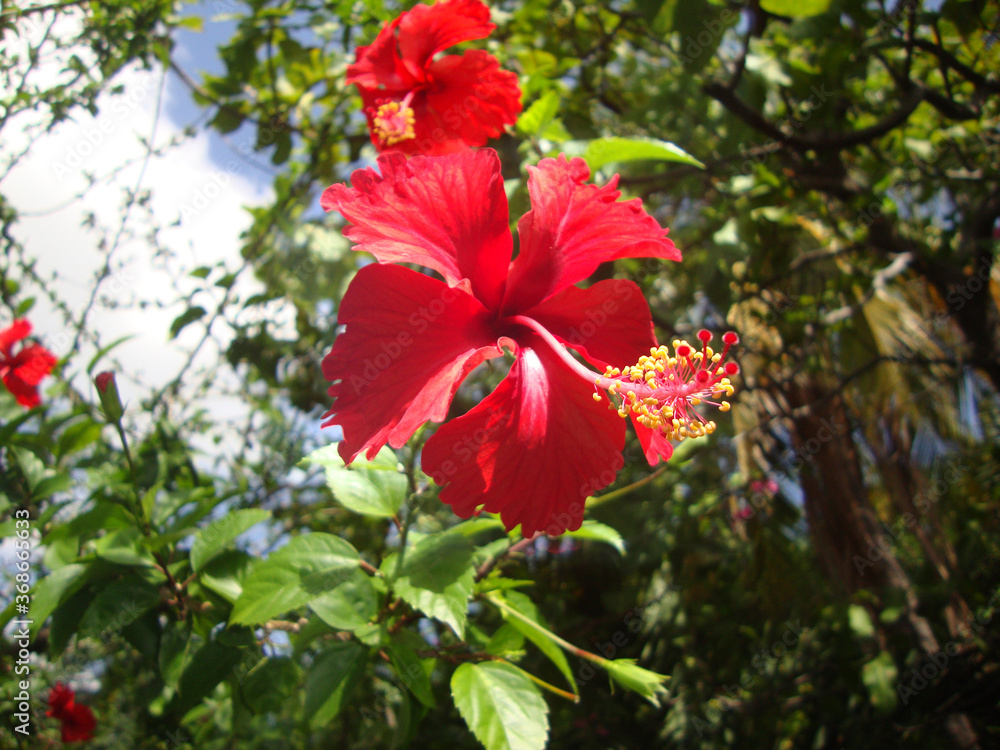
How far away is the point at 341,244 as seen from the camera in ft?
6.70

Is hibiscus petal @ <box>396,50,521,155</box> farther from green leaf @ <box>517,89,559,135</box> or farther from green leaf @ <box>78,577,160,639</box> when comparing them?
green leaf @ <box>78,577,160,639</box>

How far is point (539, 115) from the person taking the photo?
1.25 m

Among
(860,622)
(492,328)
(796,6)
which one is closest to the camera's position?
(492,328)

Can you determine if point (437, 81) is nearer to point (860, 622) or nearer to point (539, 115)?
point (539, 115)

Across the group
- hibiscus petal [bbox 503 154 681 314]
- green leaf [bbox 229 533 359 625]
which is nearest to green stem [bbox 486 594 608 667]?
green leaf [bbox 229 533 359 625]

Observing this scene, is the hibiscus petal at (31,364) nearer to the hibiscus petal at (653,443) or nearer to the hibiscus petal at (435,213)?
the hibiscus petal at (435,213)

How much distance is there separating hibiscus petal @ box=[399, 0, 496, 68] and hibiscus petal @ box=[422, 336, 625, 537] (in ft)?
2.25

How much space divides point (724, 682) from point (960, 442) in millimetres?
2453

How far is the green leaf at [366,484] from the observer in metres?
0.99

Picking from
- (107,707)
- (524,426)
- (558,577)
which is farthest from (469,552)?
(107,707)

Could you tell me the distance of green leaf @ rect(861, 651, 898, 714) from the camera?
77.0 inches

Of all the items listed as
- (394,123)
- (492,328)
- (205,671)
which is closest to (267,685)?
(205,671)

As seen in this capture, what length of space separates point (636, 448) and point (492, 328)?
1.03m

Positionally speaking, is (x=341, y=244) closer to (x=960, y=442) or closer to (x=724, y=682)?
(x=724, y=682)
